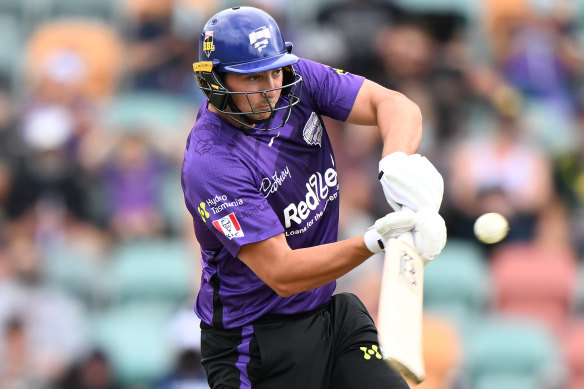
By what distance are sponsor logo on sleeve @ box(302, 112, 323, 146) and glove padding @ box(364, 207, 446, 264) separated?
2.16 ft

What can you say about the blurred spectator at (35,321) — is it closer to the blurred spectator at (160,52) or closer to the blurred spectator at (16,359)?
the blurred spectator at (16,359)

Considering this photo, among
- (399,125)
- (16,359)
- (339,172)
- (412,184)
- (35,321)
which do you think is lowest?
(16,359)

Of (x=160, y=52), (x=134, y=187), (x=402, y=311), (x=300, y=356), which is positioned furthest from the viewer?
(x=160, y=52)

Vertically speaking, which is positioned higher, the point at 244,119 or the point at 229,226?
the point at 244,119

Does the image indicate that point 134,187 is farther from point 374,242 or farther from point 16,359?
point 374,242

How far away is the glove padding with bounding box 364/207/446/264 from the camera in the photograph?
3.87 metres

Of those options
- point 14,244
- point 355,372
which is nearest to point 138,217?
point 14,244

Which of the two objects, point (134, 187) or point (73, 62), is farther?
point (73, 62)

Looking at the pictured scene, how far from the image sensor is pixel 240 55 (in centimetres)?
420

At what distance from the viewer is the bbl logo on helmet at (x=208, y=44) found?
168 inches

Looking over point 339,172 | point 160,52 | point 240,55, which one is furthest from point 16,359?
point 240,55

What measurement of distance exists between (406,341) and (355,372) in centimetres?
75

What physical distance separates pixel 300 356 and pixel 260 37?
138 centimetres

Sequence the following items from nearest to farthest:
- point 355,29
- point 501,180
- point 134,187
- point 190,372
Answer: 1. point 190,372
2. point 501,180
3. point 134,187
4. point 355,29
